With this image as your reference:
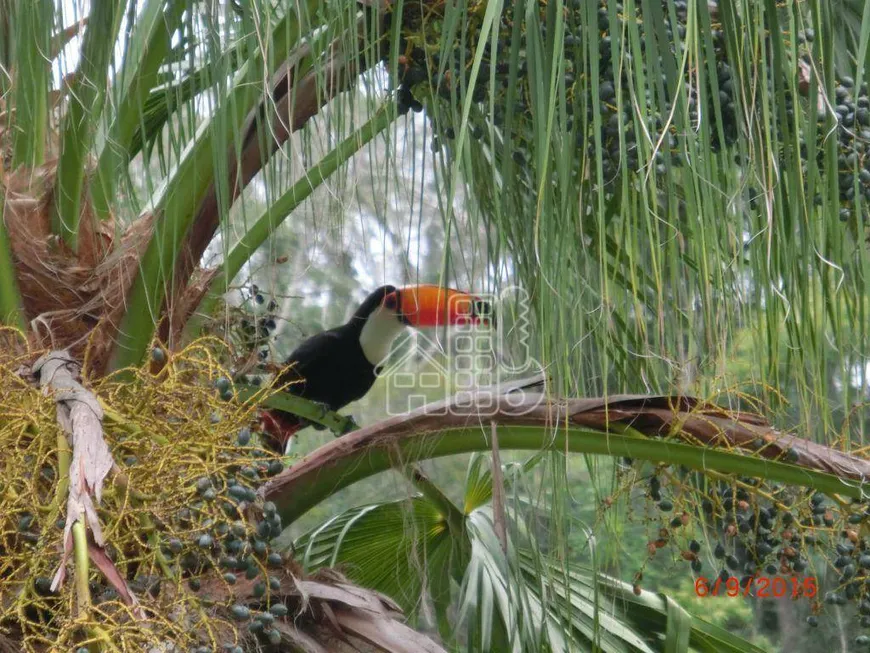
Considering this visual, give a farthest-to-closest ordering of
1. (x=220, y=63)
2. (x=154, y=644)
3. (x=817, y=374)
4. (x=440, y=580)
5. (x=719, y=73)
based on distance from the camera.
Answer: (x=440, y=580) < (x=719, y=73) < (x=817, y=374) < (x=220, y=63) < (x=154, y=644)

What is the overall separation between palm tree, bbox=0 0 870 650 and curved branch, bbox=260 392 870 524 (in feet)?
0.04

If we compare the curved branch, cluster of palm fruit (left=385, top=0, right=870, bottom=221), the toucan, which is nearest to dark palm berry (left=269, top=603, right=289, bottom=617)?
the curved branch

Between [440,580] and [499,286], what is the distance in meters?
0.91

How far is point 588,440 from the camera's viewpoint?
129 cm

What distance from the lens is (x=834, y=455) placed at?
1.23m

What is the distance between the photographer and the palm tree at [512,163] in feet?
2.84

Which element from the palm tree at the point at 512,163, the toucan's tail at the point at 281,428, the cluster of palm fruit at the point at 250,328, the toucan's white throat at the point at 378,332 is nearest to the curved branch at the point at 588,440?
the palm tree at the point at 512,163

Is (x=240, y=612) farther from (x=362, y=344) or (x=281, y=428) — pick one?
(x=362, y=344)

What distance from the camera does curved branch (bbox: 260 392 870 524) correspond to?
1227 millimetres

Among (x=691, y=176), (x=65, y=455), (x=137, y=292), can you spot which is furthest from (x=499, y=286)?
(x=137, y=292)

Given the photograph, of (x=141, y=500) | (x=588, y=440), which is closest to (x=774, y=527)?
(x=588, y=440)

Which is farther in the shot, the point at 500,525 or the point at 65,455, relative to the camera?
the point at 500,525

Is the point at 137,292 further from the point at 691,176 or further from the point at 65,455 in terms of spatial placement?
the point at 691,176

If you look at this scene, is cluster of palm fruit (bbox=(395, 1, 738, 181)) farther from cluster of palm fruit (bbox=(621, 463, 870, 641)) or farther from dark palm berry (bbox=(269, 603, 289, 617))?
dark palm berry (bbox=(269, 603, 289, 617))
